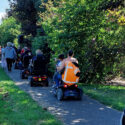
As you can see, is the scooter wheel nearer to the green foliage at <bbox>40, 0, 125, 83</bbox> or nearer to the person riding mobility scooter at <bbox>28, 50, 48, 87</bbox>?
the person riding mobility scooter at <bbox>28, 50, 48, 87</bbox>

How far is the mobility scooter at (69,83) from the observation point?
9.14 meters

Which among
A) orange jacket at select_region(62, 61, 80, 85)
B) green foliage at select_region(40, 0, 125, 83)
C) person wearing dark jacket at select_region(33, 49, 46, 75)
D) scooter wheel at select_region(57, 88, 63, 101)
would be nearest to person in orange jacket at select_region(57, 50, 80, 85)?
orange jacket at select_region(62, 61, 80, 85)

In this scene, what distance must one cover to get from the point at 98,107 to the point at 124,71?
18.9ft

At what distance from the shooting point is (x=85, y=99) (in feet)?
31.3

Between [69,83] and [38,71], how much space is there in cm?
381

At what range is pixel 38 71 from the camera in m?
12.8

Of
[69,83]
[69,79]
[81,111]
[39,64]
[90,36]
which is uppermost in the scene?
[90,36]

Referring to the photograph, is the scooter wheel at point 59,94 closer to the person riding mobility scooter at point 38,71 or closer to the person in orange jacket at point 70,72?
the person in orange jacket at point 70,72

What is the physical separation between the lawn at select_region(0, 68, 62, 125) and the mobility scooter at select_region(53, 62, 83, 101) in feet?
3.65

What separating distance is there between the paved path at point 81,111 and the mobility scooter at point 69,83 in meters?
0.23

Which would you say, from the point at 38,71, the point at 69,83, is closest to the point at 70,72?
the point at 69,83

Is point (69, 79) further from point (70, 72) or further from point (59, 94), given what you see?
point (59, 94)

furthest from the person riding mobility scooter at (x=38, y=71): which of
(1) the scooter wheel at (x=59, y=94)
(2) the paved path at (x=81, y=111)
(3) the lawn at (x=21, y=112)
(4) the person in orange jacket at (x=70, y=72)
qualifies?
(4) the person in orange jacket at (x=70, y=72)

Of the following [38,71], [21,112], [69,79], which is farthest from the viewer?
[38,71]
